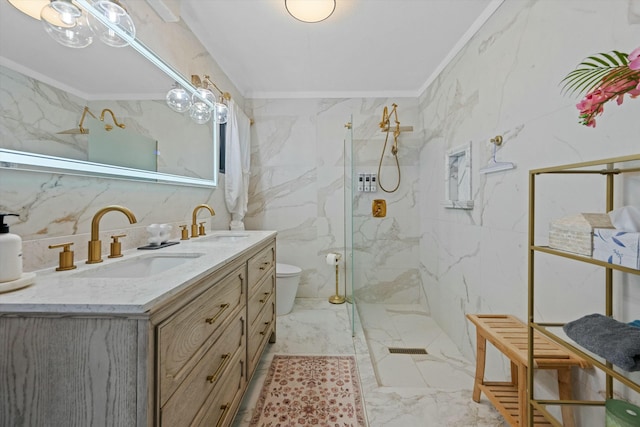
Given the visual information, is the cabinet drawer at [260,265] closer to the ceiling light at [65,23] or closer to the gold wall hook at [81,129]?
the gold wall hook at [81,129]

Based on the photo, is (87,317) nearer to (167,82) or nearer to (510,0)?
(167,82)

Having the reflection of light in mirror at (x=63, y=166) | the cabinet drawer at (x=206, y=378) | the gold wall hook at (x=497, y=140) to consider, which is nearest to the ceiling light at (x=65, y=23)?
the reflection of light in mirror at (x=63, y=166)

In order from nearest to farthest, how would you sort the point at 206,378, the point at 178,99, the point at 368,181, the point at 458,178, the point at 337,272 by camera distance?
the point at 206,378, the point at 178,99, the point at 458,178, the point at 368,181, the point at 337,272

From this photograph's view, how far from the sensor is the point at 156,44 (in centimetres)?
154

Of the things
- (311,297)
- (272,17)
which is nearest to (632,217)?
(272,17)

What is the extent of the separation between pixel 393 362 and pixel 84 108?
2.26 metres

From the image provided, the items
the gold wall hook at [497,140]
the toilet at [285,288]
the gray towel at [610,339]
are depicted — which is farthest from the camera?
the toilet at [285,288]

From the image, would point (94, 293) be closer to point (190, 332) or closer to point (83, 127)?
point (190, 332)

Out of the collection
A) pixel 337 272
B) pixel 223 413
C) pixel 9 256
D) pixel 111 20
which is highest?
pixel 111 20

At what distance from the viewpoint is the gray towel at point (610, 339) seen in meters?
0.74

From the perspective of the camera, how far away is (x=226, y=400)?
45.5 inches

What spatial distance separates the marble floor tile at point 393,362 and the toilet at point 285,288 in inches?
3.9

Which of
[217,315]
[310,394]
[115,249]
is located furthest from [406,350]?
[115,249]

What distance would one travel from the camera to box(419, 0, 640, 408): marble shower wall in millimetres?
1028
